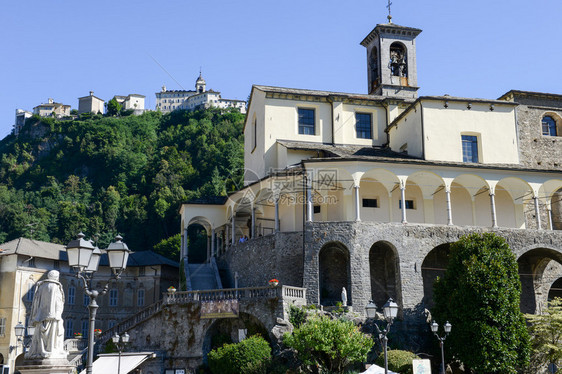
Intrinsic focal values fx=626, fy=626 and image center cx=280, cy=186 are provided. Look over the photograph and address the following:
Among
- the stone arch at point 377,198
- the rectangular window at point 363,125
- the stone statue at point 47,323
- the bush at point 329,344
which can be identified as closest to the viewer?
the stone statue at point 47,323

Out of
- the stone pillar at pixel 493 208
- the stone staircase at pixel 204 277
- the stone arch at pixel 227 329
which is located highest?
the stone pillar at pixel 493 208

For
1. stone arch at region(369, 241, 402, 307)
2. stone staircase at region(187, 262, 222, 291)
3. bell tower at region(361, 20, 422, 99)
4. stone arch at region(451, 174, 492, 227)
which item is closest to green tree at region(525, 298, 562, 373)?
stone arch at region(369, 241, 402, 307)

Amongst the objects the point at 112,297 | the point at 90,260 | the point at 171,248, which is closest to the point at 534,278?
the point at 90,260

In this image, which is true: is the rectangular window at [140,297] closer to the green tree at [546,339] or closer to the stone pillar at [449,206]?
the stone pillar at [449,206]

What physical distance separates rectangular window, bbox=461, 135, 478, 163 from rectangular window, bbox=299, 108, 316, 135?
9.89m

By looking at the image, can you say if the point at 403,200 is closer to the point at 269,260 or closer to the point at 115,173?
the point at 269,260

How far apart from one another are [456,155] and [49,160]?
9054 cm

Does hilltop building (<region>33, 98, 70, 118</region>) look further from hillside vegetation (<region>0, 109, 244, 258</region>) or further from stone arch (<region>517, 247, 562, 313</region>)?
stone arch (<region>517, 247, 562, 313</region>)

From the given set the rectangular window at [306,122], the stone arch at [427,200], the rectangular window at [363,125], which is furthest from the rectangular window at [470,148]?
the rectangular window at [306,122]

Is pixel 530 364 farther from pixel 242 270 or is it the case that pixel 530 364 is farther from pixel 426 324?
pixel 242 270

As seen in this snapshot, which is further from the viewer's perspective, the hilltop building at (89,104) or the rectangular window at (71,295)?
the hilltop building at (89,104)

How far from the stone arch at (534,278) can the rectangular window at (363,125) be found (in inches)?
511

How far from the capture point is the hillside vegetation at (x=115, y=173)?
273 ft

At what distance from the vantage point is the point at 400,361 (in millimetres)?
28031
